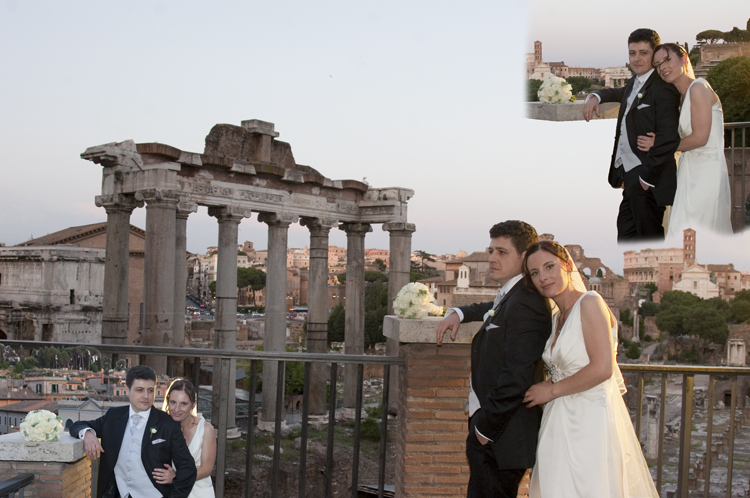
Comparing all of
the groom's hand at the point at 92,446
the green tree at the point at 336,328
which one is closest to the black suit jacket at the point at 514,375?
the groom's hand at the point at 92,446

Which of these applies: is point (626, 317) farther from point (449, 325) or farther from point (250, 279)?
point (449, 325)

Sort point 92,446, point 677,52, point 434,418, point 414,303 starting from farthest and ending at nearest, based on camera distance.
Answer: point 434,418 → point 414,303 → point 92,446 → point 677,52

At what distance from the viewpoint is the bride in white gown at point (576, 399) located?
3865 millimetres

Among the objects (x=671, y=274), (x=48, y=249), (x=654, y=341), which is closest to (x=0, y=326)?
(x=48, y=249)

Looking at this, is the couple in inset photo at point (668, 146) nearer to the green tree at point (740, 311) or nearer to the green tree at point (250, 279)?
the green tree at point (740, 311)

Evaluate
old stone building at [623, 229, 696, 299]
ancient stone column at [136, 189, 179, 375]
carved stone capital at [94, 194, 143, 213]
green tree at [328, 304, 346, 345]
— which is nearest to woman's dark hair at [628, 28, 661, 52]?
old stone building at [623, 229, 696, 299]

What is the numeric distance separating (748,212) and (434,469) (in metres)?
2.97

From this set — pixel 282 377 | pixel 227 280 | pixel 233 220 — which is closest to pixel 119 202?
pixel 233 220

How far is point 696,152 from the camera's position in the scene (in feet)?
13.0

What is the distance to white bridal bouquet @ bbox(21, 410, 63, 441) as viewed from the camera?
443 cm

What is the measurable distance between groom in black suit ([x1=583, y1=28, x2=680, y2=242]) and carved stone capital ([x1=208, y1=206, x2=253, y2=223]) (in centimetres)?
1331

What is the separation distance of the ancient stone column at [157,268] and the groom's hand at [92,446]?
33.0ft

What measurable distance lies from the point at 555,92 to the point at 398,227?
14.6 metres

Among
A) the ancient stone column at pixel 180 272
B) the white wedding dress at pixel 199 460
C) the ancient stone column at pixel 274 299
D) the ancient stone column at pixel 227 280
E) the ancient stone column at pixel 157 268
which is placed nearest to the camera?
the white wedding dress at pixel 199 460
